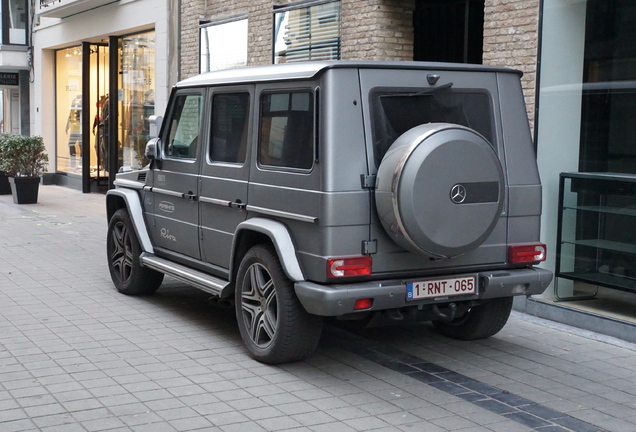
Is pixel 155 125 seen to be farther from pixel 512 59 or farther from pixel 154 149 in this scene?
pixel 512 59

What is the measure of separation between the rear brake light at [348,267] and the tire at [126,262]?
3.29m

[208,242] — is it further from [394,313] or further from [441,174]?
[441,174]

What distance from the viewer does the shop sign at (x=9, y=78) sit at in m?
26.3

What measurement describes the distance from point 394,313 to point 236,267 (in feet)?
4.60

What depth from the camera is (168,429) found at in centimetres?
503

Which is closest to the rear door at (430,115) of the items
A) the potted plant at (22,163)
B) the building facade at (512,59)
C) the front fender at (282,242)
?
the front fender at (282,242)

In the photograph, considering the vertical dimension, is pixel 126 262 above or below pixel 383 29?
below

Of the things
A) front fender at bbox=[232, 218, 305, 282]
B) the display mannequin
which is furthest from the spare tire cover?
the display mannequin

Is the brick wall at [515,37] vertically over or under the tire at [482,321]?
over

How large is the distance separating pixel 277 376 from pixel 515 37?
456 cm

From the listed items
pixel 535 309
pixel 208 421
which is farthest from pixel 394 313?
pixel 535 309

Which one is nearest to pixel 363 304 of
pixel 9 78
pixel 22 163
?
pixel 22 163

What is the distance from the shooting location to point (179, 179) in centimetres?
783

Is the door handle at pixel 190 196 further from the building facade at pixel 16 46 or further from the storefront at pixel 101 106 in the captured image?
the building facade at pixel 16 46
